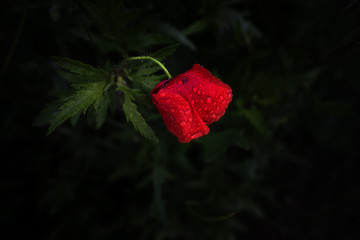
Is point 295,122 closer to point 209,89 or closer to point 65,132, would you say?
point 209,89

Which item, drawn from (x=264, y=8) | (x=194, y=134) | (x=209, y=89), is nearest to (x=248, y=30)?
(x=264, y=8)

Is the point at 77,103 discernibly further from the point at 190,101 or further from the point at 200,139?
the point at 200,139

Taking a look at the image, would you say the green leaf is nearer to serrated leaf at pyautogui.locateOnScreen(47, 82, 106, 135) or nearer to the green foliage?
the green foliage

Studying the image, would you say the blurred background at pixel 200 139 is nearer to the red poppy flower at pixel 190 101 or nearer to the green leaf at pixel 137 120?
the green leaf at pixel 137 120

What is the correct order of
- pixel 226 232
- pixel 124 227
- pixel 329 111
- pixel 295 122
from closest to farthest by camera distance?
pixel 329 111 < pixel 295 122 < pixel 226 232 < pixel 124 227

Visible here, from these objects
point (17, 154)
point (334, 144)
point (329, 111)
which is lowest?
point (334, 144)

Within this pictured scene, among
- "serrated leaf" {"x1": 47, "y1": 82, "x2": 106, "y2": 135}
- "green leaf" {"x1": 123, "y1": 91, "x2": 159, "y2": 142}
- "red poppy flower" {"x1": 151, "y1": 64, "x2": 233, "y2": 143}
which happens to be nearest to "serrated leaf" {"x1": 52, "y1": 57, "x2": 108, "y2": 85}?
"serrated leaf" {"x1": 47, "y1": 82, "x2": 106, "y2": 135}
